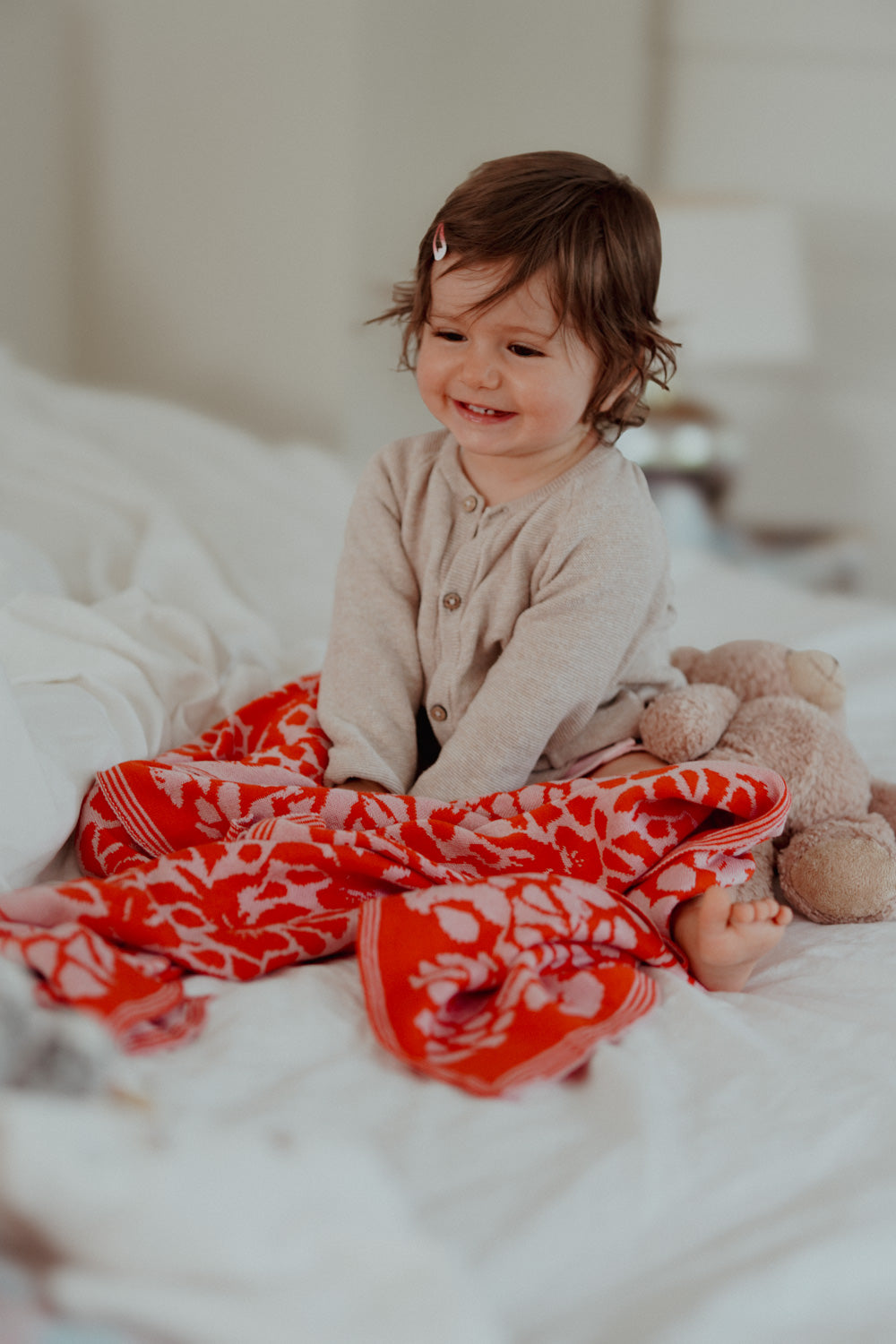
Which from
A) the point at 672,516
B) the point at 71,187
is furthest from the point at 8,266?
the point at 672,516

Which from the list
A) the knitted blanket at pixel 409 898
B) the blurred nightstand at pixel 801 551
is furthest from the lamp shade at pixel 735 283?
the knitted blanket at pixel 409 898

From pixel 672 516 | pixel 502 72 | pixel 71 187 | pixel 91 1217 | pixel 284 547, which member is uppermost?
pixel 502 72

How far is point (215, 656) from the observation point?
1229mm

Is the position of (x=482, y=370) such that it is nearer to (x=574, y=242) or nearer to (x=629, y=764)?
(x=574, y=242)

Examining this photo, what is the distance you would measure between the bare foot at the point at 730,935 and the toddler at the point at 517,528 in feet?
0.75

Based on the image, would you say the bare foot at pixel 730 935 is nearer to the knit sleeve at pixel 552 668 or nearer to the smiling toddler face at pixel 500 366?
the knit sleeve at pixel 552 668

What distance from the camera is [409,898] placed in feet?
2.51

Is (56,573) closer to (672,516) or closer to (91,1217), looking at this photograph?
(91,1217)

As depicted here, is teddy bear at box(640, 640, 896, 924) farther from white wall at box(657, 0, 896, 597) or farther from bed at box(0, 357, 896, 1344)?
white wall at box(657, 0, 896, 597)

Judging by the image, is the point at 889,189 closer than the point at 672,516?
Yes

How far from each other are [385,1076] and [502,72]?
6.46 ft

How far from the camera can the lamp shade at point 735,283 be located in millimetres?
2373

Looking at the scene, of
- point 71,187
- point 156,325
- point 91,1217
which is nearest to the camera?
point 91,1217

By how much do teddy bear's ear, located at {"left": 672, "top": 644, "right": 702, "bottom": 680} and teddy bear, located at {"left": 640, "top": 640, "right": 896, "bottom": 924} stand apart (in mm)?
63
